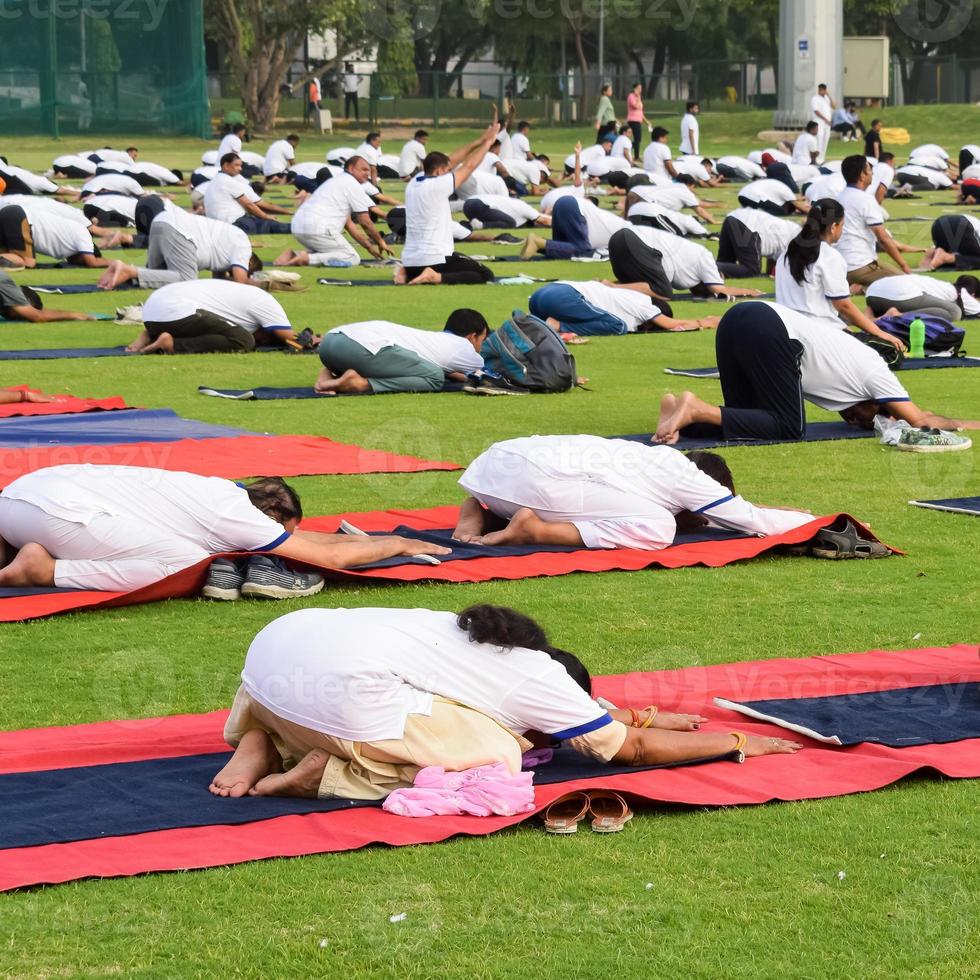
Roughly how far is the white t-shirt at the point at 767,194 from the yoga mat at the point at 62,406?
15019mm

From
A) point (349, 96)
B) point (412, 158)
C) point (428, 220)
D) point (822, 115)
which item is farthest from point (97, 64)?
point (428, 220)

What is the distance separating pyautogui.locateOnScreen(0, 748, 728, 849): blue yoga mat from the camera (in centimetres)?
430

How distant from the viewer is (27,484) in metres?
6.46

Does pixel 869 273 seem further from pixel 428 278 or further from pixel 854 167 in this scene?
pixel 428 278

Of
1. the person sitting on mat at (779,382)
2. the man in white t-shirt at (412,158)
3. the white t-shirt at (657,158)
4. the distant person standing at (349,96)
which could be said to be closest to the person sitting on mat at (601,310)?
the person sitting on mat at (779,382)

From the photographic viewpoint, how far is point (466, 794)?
4.42 m

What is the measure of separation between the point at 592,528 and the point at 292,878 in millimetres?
3573

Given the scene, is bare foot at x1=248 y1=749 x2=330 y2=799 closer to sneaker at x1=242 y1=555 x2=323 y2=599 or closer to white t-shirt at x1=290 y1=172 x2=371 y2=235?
sneaker at x1=242 y1=555 x2=323 y2=599

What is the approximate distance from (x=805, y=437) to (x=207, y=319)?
5.02 m

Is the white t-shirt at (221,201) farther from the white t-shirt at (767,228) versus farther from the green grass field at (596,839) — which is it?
the green grass field at (596,839)

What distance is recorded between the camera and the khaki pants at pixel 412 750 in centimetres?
446

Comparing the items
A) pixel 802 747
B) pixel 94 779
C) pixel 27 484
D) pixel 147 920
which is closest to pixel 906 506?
pixel 802 747

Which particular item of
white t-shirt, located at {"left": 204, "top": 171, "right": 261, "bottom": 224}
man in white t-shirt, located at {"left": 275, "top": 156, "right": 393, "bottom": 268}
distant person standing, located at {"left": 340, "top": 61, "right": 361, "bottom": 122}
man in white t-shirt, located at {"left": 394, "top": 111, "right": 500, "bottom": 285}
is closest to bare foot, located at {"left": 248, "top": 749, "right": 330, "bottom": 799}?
man in white t-shirt, located at {"left": 394, "top": 111, "right": 500, "bottom": 285}

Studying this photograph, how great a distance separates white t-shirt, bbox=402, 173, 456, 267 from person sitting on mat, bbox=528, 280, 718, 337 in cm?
248
